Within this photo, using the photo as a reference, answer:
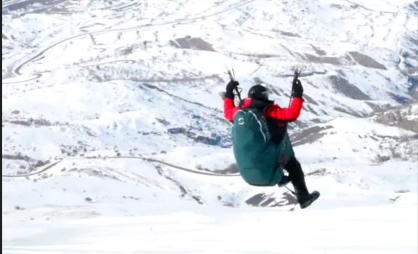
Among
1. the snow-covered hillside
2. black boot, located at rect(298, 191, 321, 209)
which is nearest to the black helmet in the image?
black boot, located at rect(298, 191, 321, 209)

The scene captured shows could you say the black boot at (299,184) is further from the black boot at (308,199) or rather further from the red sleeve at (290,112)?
the red sleeve at (290,112)

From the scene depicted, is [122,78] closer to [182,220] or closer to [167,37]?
[167,37]

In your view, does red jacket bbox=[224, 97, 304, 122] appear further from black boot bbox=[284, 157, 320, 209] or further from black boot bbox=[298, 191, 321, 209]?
black boot bbox=[298, 191, 321, 209]

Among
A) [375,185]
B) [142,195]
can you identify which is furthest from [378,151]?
[142,195]

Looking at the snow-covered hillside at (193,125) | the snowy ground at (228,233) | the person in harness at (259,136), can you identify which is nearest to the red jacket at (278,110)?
the person in harness at (259,136)

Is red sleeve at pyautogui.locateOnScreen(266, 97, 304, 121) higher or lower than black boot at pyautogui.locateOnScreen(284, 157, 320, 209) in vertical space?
higher

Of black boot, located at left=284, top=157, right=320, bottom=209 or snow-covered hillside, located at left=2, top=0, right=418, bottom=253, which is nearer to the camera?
black boot, located at left=284, top=157, right=320, bottom=209

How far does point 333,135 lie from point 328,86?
49854 millimetres

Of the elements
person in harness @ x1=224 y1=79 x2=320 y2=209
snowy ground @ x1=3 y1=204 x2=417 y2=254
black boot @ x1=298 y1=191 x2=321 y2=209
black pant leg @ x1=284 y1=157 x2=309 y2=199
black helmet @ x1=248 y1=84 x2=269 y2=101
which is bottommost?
snowy ground @ x1=3 y1=204 x2=417 y2=254

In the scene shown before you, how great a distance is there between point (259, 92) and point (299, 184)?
60.3 inches

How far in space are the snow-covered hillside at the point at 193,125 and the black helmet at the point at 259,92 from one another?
620 centimetres

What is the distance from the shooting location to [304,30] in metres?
165

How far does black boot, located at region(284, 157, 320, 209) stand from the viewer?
29.6 feet

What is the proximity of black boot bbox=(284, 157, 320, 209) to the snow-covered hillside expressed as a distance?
5.00 metres
